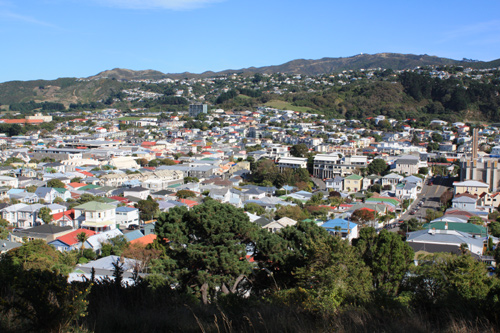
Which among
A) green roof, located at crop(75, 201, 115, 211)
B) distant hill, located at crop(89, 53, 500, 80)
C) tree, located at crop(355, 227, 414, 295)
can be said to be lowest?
green roof, located at crop(75, 201, 115, 211)

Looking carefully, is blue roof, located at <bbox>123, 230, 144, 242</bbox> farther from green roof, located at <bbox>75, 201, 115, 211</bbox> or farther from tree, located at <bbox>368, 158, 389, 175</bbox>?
tree, located at <bbox>368, 158, 389, 175</bbox>

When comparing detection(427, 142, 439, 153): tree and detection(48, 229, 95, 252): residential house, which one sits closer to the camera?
detection(48, 229, 95, 252): residential house

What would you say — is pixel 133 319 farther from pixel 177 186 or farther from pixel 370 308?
pixel 177 186

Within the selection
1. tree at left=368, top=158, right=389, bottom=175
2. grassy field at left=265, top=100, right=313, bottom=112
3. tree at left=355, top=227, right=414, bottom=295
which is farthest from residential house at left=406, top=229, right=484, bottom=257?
grassy field at left=265, top=100, right=313, bottom=112

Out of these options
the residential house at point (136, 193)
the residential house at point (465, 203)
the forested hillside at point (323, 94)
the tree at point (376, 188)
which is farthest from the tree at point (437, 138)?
the residential house at point (136, 193)

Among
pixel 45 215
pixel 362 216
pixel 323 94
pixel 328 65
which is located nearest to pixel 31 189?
pixel 45 215

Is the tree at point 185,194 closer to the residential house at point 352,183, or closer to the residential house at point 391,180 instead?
the residential house at point 352,183

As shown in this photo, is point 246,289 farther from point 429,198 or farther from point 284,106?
point 284,106
